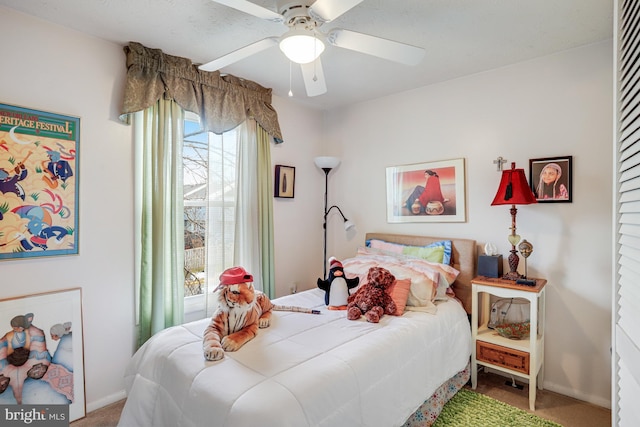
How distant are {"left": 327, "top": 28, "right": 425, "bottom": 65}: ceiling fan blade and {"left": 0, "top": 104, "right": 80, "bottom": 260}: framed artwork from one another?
1812 mm

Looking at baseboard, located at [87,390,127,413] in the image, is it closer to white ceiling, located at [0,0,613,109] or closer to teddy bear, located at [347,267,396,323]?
teddy bear, located at [347,267,396,323]

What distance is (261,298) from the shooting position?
2221 mm

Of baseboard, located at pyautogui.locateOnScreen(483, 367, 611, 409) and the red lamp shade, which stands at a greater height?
the red lamp shade

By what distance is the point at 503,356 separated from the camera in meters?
2.37

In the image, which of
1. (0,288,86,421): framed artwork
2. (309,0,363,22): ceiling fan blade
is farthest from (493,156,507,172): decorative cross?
(0,288,86,421): framed artwork

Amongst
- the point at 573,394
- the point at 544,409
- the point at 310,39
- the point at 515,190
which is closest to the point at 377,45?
the point at 310,39

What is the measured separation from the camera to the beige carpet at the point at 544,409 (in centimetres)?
211

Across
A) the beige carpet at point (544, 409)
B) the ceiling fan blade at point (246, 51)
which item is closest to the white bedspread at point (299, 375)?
the beige carpet at point (544, 409)

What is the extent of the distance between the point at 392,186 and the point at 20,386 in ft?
10.5

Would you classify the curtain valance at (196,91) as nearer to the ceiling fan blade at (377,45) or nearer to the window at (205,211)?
the window at (205,211)

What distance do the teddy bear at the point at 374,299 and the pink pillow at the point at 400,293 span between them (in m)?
0.03

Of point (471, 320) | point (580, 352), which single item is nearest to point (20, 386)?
point (471, 320)

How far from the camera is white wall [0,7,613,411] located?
2.09 m

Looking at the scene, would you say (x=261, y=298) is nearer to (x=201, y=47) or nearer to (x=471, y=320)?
(x=471, y=320)
